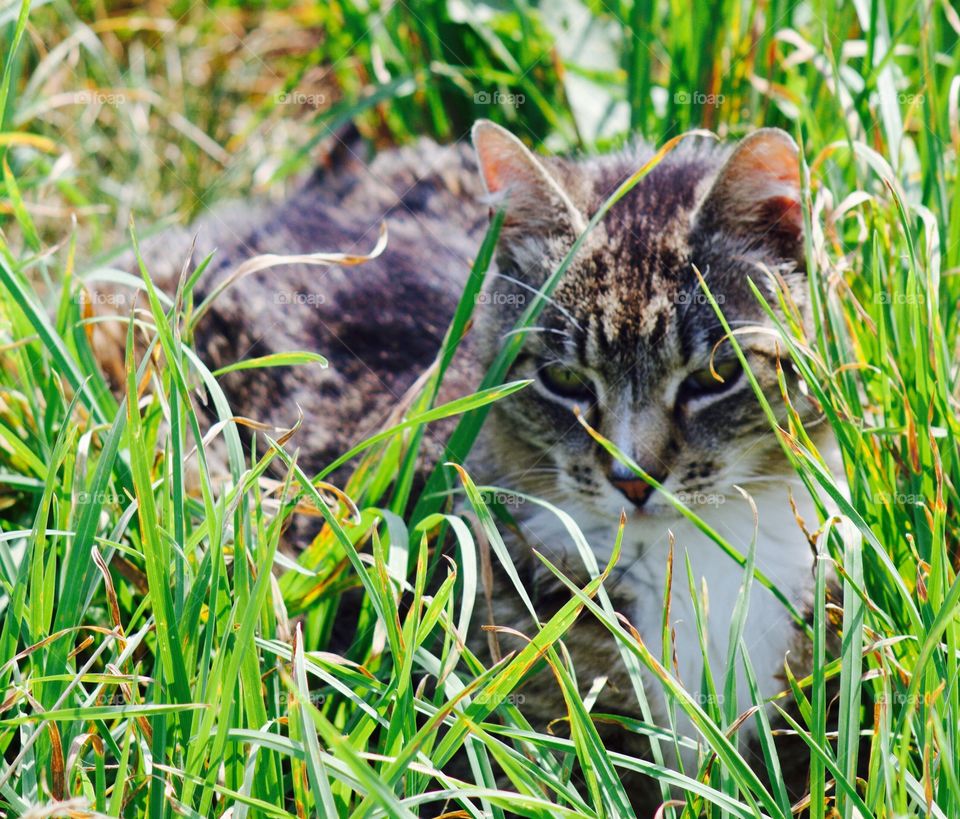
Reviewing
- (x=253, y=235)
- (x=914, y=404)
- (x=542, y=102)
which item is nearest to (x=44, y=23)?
(x=253, y=235)

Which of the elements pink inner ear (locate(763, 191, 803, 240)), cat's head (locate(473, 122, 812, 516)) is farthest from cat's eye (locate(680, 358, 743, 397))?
pink inner ear (locate(763, 191, 803, 240))

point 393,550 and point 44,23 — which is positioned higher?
point 44,23

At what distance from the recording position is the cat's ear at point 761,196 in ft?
6.56

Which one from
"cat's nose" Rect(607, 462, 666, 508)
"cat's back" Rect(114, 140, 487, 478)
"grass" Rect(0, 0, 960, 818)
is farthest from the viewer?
"cat's back" Rect(114, 140, 487, 478)

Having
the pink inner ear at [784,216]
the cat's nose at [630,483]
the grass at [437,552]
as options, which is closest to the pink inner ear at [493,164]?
the grass at [437,552]

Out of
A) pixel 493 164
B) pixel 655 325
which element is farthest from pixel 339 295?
pixel 655 325

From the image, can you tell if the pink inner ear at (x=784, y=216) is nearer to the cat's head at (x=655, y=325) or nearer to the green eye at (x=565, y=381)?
the cat's head at (x=655, y=325)

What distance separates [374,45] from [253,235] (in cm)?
92

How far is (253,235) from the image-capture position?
3123mm

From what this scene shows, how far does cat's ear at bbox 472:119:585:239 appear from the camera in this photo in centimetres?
212

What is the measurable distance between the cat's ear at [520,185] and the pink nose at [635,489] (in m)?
0.52

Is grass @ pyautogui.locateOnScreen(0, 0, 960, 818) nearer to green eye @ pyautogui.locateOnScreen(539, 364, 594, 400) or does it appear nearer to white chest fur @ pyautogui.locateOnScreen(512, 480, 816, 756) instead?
white chest fur @ pyautogui.locateOnScreen(512, 480, 816, 756)

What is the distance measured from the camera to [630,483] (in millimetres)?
1977

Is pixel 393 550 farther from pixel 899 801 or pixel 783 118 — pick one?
pixel 783 118
